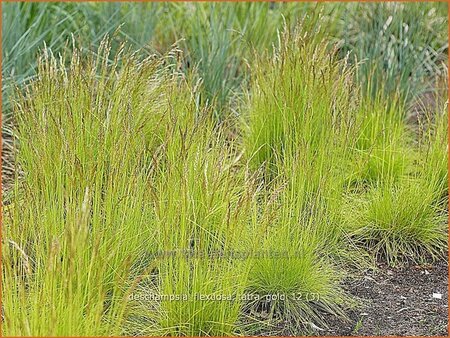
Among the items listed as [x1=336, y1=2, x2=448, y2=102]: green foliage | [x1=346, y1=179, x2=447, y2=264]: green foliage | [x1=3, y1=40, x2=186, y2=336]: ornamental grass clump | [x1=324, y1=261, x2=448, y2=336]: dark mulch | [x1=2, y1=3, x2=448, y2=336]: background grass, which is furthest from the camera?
[x1=336, y1=2, x2=448, y2=102]: green foliage

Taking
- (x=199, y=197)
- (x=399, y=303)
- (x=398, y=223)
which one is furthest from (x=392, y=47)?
(x=199, y=197)

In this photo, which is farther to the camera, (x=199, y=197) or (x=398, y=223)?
(x=398, y=223)

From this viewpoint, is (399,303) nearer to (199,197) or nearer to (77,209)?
(199,197)

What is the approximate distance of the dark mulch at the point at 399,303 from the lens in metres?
3.24

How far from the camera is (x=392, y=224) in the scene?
3889 mm

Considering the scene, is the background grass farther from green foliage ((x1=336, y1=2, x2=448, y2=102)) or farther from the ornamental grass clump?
green foliage ((x1=336, y1=2, x2=448, y2=102))

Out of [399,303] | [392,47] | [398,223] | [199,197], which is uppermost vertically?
[392,47]

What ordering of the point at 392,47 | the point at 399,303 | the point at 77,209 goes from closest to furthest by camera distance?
1. the point at 77,209
2. the point at 399,303
3. the point at 392,47

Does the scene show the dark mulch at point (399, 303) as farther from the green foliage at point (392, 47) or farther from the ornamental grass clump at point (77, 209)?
the green foliage at point (392, 47)

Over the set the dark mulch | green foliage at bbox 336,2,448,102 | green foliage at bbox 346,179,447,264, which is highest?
green foliage at bbox 336,2,448,102

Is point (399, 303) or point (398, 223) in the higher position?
point (398, 223)

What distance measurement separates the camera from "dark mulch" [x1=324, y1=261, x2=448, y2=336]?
3.24 metres

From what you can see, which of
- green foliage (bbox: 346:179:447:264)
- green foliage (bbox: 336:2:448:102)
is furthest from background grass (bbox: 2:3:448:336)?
green foliage (bbox: 336:2:448:102)

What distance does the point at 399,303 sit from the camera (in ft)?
11.4
